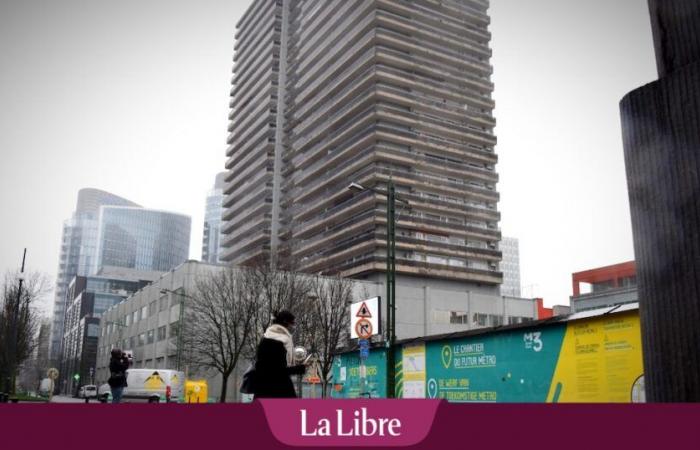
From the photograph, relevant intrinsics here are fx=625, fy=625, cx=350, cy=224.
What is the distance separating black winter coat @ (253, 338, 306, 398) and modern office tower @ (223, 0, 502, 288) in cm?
6605

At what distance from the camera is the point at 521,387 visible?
996 cm

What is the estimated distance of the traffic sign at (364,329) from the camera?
15.2 meters

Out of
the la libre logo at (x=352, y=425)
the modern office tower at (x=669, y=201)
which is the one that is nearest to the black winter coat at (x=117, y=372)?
the la libre logo at (x=352, y=425)

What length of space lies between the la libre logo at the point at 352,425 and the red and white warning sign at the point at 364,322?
1358 centimetres

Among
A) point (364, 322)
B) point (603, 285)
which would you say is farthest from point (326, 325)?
point (603, 285)

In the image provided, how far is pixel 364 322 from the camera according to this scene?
15.4 meters

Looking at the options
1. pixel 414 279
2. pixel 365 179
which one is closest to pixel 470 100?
pixel 365 179

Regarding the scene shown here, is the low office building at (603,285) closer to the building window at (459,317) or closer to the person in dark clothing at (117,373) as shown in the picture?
the building window at (459,317)

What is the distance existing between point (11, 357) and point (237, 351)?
13.2 meters

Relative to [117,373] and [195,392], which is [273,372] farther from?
[195,392]

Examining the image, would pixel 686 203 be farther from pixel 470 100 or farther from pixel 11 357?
pixel 470 100

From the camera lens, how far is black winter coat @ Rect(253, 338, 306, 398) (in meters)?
5.05

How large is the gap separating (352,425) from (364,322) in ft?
45.1

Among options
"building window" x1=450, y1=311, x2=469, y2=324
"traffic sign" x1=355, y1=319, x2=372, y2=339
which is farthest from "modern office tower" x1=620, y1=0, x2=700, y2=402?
"building window" x1=450, y1=311, x2=469, y2=324
